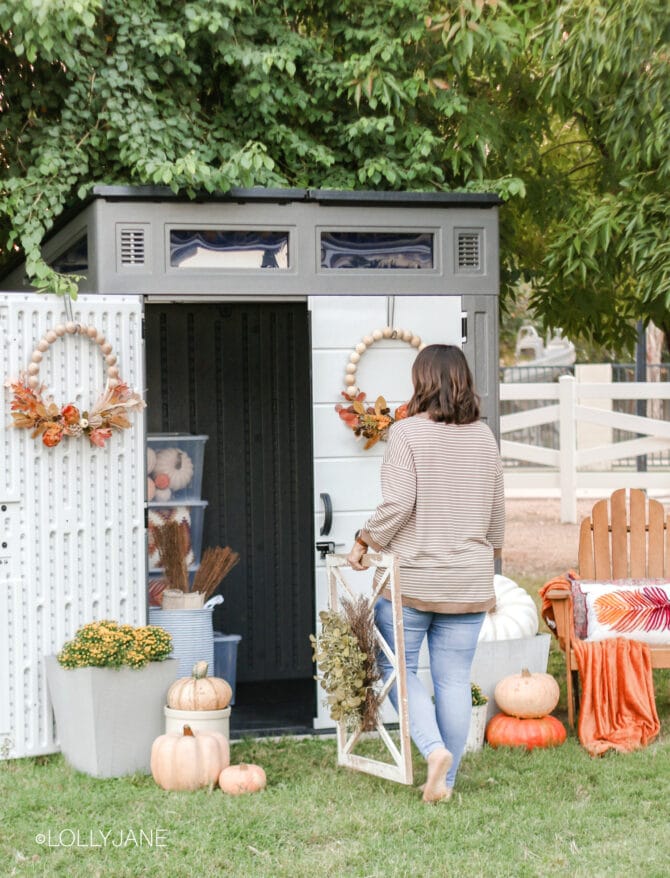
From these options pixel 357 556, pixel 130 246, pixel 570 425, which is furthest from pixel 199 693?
pixel 570 425

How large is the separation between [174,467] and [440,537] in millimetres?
2403

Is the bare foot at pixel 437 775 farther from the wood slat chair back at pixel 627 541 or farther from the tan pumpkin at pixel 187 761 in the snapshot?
the wood slat chair back at pixel 627 541

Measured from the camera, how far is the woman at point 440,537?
5.01 m

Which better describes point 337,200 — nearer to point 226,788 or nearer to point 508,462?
point 226,788

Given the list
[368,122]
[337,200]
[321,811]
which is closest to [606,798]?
[321,811]

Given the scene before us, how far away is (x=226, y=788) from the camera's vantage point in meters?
5.26

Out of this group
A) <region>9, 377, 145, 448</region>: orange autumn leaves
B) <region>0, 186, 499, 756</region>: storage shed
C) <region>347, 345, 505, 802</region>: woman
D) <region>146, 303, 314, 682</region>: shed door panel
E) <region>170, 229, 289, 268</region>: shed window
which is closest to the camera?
<region>347, 345, 505, 802</region>: woman

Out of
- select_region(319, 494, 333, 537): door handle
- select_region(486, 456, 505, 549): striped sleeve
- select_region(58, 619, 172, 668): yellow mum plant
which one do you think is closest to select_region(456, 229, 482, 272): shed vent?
select_region(319, 494, 333, 537): door handle

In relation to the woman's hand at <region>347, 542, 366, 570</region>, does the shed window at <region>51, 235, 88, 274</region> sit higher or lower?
higher

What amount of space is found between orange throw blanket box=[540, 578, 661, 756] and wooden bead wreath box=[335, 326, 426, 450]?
1479 millimetres

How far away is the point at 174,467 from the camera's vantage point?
22.9ft

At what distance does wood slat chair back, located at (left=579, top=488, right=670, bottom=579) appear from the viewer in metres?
6.94

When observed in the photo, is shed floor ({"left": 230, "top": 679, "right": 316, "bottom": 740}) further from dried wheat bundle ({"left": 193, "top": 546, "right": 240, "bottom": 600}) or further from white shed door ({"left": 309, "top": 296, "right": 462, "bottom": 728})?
dried wheat bundle ({"left": 193, "top": 546, "right": 240, "bottom": 600})

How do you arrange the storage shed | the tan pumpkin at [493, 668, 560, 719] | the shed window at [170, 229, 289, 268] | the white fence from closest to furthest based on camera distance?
the storage shed → the tan pumpkin at [493, 668, 560, 719] → the shed window at [170, 229, 289, 268] → the white fence
